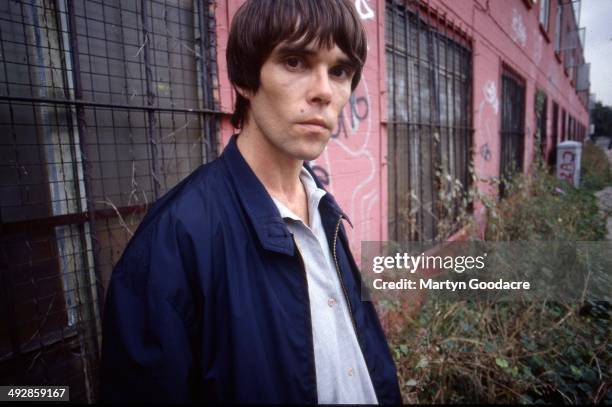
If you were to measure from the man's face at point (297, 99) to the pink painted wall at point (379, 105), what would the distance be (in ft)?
2.71

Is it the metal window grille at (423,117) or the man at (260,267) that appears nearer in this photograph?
the man at (260,267)

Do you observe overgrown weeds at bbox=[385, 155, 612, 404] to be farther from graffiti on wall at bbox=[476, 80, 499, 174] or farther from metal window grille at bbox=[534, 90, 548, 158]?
metal window grille at bbox=[534, 90, 548, 158]

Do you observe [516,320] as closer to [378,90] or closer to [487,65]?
[378,90]

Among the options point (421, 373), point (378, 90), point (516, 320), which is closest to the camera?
point (421, 373)

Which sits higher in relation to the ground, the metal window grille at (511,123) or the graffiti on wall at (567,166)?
the metal window grille at (511,123)

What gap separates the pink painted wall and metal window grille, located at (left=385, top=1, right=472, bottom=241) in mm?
222

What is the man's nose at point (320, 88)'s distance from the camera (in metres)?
1.04

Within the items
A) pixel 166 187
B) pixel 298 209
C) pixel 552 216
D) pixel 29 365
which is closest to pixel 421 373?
pixel 298 209

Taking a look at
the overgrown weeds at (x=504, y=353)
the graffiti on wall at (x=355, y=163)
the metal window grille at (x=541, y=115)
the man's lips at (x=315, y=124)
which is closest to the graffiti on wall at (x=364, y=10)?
the graffiti on wall at (x=355, y=163)

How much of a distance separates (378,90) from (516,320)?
87.6 inches

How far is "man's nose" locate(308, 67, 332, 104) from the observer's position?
3.42 feet

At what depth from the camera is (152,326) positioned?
2.49ft

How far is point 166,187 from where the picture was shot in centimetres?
172

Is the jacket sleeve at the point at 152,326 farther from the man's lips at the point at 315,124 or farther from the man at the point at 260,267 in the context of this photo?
the man's lips at the point at 315,124
